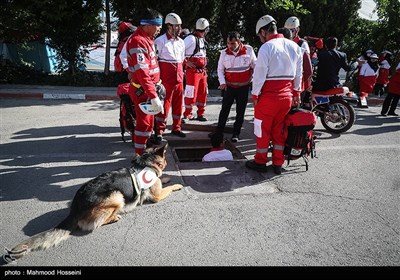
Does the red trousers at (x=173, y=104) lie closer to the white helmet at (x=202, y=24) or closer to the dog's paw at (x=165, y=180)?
the dog's paw at (x=165, y=180)

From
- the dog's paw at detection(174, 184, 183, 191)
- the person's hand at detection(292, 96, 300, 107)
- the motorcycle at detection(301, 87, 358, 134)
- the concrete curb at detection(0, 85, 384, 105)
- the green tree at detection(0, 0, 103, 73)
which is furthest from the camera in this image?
the green tree at detection(0, 0, 103, 73)

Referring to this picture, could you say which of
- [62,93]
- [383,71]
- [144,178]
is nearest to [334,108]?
[144,178]

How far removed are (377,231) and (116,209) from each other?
2.80 m

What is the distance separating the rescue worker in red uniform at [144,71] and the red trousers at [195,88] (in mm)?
2208

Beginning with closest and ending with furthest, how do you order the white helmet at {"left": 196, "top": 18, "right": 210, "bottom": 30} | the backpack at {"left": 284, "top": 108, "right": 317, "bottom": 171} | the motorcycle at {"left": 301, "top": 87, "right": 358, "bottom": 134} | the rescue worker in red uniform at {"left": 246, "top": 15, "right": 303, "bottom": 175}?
the rescue worker in red uniform at {"left": 246, "top": 15, "right": 303, "bottom": 175}
the backpack at {"left": 284, "top": 108, "right": 317, "bottom": 171}
the motorcycle at {"left": 301, "top": 87, "right": 358, "bottom": 134}
the white helmet at {"left": 196, "top": 18, "right": 210, "bottom": 30}

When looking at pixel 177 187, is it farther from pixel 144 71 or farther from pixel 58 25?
pixel 58 25

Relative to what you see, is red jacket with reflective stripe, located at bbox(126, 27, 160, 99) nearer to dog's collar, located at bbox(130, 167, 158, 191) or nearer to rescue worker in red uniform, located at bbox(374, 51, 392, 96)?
dog's collar, located at bbox(130, 167, 158, 191)

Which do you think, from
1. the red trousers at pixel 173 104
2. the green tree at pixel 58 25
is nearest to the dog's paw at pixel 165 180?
the red trousers at pixel 173 104

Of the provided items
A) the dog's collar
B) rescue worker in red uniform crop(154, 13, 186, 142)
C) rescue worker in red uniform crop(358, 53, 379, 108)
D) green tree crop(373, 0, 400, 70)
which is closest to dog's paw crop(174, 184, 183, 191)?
the dog's collar

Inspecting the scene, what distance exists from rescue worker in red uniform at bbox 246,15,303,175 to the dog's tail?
9.09 feet

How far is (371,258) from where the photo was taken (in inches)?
114

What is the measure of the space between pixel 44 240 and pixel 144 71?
2308 mm

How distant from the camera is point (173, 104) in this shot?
598 cm

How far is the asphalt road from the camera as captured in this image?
9.43ft
